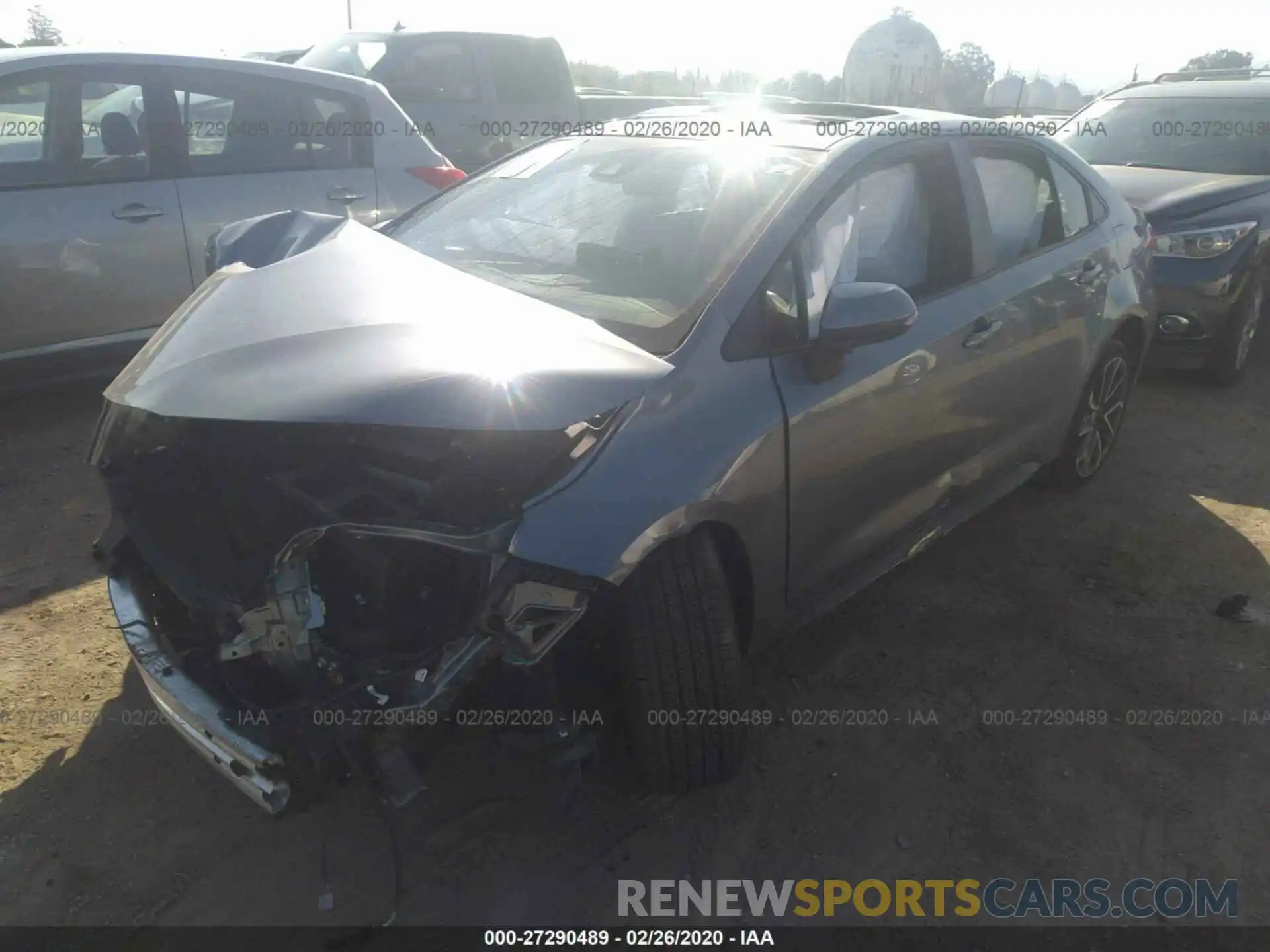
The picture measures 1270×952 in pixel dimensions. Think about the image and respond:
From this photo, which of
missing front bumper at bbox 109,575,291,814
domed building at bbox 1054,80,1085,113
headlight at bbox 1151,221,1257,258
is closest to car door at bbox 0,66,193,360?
missing front bumper at bbox 109,575,291,814

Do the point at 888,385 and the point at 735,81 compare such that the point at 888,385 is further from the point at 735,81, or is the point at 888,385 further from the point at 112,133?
the point at 735,81

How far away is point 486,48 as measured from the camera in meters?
9.36

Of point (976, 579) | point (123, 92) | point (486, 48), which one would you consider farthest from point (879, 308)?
point (486, 48)

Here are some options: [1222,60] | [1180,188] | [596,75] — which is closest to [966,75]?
[1222,60]

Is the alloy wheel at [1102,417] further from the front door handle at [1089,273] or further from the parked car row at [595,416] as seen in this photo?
the front door handle at [1089,273]

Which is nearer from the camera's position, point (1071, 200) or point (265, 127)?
point (1071, 200)

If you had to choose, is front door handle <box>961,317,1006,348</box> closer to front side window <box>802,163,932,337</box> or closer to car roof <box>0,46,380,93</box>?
front side window <box>802,163,932,337</box>

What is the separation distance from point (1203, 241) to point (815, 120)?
365 cm

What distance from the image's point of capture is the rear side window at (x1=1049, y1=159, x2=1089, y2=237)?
3.92 m

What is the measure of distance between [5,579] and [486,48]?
7471 millimetres

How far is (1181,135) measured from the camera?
6766 millimetres

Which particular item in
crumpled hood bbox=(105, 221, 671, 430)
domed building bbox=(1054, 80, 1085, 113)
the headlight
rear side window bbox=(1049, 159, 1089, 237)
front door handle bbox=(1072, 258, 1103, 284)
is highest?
rear side window bbox=(1049, 159, 1089, 237)

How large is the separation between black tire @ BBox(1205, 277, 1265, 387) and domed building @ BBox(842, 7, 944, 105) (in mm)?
22597

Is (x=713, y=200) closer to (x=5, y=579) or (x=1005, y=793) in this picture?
(x=1005, y=793)
